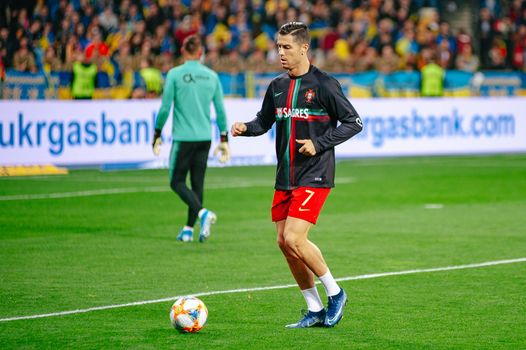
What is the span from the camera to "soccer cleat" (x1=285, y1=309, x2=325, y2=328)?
26.3 feet

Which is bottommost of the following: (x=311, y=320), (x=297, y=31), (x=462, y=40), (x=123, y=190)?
(x=123, y=190)

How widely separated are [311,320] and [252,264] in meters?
3.17

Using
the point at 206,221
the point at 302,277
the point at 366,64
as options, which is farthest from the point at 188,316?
the point at 366,64

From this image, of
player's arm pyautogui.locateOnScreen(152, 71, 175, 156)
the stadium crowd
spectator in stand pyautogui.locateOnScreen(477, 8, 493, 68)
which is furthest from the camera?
spectator in stand pyautogui.locateOnScreen(477, 8, 493, 68)

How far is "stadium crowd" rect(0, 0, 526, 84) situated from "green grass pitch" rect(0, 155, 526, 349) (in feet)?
17.5

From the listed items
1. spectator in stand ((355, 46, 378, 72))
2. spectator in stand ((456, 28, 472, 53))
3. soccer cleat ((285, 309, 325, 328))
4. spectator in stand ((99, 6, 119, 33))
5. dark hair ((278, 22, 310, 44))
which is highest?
dark hair ((278, 22, 310, 44))

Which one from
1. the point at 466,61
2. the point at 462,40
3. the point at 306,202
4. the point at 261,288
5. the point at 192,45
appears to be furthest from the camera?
the point at 462,40

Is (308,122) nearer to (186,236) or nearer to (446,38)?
(186,236)

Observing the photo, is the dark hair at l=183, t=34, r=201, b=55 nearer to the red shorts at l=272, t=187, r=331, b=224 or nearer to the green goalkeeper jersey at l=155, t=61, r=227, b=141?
the green goalkeeper jersey at l=155, t=61, r=227, b=141

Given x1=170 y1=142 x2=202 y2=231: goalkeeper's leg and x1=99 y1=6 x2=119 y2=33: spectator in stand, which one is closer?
x1=170 y1=142 x2=202 y2=231: goalkeeper's leg

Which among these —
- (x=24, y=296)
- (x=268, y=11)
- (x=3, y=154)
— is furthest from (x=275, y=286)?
(x=268, y=11)

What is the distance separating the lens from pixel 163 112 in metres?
13.0

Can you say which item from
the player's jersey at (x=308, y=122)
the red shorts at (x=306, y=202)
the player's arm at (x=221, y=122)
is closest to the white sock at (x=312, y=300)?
the red shorts at (x=306, y=202)

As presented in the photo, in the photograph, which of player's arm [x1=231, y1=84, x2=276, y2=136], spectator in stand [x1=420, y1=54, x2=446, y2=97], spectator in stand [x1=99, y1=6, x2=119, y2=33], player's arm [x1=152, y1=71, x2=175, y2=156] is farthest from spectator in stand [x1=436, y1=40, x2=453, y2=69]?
player's arm [x1=231, y1=84, x2=276, y2=136]
